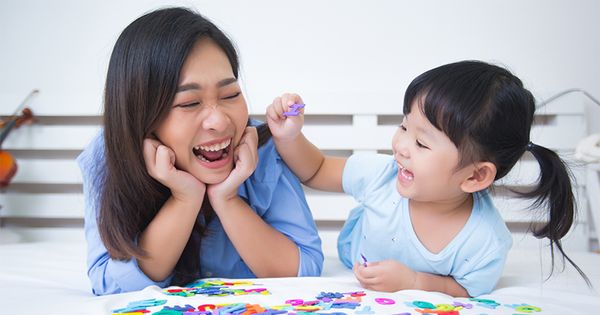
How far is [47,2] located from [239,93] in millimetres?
1426

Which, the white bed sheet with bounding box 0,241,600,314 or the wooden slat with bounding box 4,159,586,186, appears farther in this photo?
the wooden slat with bounding box 4,159,586,186

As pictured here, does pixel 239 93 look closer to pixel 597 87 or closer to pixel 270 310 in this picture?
pixel 270 310

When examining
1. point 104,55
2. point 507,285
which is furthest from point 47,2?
point 507,285

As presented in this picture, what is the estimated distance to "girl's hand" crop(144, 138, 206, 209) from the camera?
3.56 ft

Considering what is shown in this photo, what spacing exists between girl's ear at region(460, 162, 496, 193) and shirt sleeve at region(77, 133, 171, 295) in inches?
25.4

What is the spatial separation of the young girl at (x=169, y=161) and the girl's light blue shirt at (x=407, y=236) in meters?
0.22

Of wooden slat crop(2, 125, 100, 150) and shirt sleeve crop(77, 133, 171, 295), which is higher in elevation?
wooden slat crop(2, 125, 100, 150)

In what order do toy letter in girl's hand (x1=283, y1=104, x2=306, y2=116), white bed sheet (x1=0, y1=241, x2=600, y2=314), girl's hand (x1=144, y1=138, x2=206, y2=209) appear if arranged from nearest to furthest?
white bed sheet (x1=0, y1=241, x2=600, y2=314)
girl's hand (x1=144, y1=138, x2=206, y2=209)
toy letter in girl's hand (x1=283, y1=104, x2=306, y2=116)

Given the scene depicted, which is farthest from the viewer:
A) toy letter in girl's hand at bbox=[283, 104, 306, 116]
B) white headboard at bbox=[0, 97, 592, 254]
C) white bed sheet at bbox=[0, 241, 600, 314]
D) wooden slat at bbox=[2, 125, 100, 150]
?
wooden slat at bbox=[2, 125, 100, 150]

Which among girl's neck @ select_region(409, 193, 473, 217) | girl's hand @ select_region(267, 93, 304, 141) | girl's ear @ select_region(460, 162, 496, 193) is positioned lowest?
girl's neck @ select_region(409, 193, 473, 217)

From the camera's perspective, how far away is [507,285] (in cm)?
124

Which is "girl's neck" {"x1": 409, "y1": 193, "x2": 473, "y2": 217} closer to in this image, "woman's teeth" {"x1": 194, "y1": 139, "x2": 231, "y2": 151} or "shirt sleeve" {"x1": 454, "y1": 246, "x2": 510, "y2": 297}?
"shirt sleeve" {"x1": 454, "y1": 246, "x2": 510, "y2": 297}

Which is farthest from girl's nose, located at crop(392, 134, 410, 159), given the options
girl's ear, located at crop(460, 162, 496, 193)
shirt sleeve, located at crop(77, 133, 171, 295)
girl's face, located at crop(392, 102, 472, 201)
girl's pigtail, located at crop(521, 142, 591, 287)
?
shirt sleeve, located at crop(77, 133, 171, 295)

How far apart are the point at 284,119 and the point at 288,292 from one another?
0.40 metres
